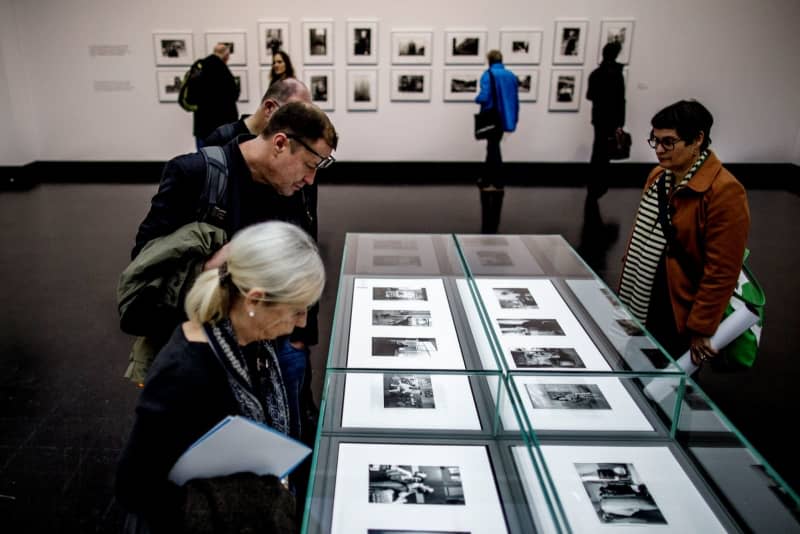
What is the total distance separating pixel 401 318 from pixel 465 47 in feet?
30.4

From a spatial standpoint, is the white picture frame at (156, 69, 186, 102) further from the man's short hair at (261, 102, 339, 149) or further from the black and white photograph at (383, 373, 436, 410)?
the black and white photograph at (383, 373, 436, 410)

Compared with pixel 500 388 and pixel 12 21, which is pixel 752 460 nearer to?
pixel 500 388

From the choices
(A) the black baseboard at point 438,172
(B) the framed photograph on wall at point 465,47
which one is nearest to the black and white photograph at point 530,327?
(A) the black baseboard at point 438,172

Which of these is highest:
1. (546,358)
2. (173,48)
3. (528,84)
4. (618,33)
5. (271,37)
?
(618,33)

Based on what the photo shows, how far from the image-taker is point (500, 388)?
2.37 metres

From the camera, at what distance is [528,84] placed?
11.4m

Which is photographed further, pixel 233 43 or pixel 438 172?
pixel 438 172

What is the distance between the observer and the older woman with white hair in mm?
1532

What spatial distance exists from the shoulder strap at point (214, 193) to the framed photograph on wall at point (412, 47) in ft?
31.0

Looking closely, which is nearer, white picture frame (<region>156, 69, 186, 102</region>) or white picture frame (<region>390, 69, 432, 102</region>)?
white picture frame (<region>156, 69, 186, 102</region>)

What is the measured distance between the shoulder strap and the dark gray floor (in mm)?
1796

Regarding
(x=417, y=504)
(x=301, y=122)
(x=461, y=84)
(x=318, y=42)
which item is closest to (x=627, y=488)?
(x=417, y=504)

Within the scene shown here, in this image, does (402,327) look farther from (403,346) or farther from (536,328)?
(536,328)

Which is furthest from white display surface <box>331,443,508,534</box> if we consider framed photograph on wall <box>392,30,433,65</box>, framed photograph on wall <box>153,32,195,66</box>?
framed photograph on wall <box>153,32,195,66</box>
